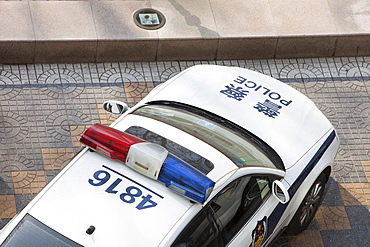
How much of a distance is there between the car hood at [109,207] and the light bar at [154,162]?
9 centimetres

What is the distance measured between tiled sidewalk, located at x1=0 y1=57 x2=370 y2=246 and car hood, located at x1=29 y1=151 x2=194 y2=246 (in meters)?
2.03

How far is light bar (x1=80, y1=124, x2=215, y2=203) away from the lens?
A: 599 cm

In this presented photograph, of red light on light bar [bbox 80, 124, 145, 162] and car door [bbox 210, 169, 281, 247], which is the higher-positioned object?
red light on light bar [bbox 80, 124, 145, 162]

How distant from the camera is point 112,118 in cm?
921

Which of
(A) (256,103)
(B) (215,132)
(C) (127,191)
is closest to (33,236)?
(C) (127,191)

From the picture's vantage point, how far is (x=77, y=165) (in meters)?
6.34

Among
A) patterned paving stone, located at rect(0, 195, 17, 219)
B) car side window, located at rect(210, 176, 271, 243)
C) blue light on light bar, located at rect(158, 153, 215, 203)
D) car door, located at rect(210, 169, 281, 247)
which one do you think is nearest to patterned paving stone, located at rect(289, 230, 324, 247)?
car door, located at rect(210, 169, 281, 247)

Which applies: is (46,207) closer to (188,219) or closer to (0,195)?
(188,219)

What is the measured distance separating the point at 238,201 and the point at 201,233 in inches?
26.3

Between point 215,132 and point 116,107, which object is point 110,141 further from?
point 116,107

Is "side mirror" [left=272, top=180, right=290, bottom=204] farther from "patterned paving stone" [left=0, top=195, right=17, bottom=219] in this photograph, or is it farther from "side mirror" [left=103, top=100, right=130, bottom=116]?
"patterned paving stone" [left=0, top=195, right=17, bottom=219]

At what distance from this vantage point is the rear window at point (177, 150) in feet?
21.1

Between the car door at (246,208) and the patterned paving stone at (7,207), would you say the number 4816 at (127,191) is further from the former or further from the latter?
the patterned paving stone at (7,207)

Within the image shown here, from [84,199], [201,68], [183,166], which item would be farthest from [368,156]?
[84,199]
